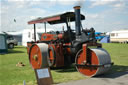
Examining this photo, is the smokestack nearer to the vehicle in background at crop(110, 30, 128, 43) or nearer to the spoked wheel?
the spoked wheel

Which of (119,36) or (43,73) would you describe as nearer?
(43,73)

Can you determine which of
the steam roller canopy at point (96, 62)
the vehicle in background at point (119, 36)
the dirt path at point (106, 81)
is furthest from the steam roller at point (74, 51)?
the vehicle in background at point (119, 36)

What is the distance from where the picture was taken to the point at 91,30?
7.77m

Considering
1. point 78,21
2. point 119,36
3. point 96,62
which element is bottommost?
point 96,62

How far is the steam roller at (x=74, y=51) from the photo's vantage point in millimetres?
6745

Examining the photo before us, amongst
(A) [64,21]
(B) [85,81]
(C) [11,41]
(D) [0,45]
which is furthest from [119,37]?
(B) [85,81]

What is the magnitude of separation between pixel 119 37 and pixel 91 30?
86.5 ft

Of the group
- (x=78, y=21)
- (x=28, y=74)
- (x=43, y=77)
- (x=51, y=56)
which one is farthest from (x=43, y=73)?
(x=78, y=21)

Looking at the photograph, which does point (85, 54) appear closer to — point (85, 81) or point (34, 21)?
point (85, 81)

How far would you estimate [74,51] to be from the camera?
7.81 meters

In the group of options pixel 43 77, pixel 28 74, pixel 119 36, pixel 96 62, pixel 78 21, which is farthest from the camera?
pixel 119 36

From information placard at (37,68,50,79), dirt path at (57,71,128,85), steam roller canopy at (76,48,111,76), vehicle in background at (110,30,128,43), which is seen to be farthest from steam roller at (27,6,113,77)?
vehicle in background at (110,30,128,43)

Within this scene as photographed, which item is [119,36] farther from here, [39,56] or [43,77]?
[43,77]

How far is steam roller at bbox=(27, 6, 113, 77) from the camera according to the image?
6.74 m
